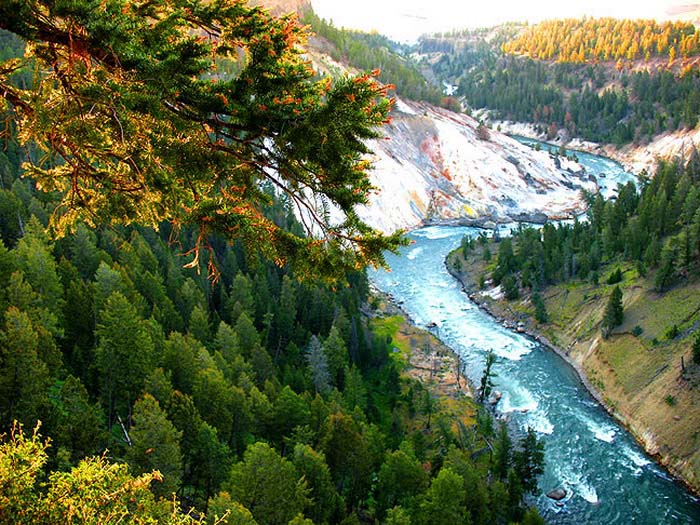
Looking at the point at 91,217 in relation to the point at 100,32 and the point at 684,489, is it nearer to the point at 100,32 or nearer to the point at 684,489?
the point at 100,32

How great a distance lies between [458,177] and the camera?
111 m

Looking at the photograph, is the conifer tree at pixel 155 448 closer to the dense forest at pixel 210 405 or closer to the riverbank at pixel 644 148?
the dense forest at pixel 210 405

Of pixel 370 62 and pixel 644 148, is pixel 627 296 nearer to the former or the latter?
pixel 370 62

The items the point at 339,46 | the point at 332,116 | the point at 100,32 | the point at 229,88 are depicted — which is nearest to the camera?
the point at 100,32

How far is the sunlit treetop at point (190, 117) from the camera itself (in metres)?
6.86

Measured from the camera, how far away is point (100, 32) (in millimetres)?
6520

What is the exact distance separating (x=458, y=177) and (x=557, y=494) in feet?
261

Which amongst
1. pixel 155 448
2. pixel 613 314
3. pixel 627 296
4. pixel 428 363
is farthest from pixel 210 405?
pixel 627 296

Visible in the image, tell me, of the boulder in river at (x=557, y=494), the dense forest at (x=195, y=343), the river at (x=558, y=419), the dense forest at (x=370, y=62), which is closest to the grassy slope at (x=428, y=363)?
the dense forest at (x=195, y=343)

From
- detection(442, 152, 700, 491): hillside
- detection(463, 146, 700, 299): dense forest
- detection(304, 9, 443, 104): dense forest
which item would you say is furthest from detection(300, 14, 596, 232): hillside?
detection(463, 146, 700, 299): dense forest

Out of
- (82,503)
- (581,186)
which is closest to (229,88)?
(82,503)

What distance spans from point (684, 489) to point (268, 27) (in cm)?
4619

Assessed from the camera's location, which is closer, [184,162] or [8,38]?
[184,162]

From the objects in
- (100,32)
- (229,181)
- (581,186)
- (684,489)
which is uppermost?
(100,32)
